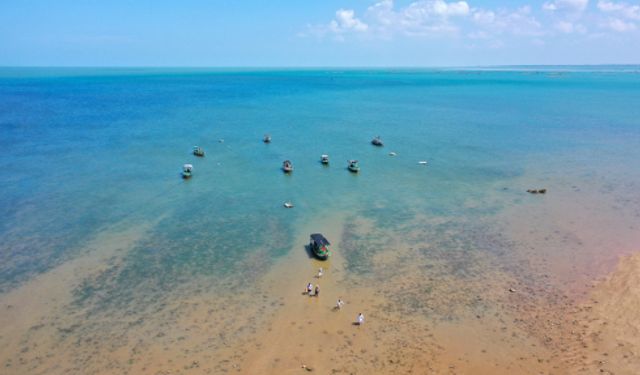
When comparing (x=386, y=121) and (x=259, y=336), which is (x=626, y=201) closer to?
(x=259, y=336)

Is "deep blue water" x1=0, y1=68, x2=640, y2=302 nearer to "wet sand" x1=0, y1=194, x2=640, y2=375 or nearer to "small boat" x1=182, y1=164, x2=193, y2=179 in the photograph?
"small boat" x1=182, y1=164, x2=193, y2=179

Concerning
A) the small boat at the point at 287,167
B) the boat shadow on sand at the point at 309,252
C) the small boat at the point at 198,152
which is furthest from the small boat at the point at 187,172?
the boat shadow on sand at the point at 309,252

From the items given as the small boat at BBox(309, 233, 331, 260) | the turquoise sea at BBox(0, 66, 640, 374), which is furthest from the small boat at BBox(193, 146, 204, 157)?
the small boat at BBox(309, 233, 331, 260)

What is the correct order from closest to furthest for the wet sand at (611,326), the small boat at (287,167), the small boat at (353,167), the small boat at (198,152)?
the wet sand at (611,326) < the small boat at (287,167) < the small boat at (353,167) < the small boat at (198,152)

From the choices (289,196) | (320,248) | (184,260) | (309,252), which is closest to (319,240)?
(320,248)

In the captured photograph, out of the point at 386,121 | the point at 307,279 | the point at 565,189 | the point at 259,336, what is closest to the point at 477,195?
the point at 565,189

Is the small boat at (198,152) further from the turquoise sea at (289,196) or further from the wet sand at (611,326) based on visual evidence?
the wet sand at (611,326)

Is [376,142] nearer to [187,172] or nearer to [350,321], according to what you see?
[187,172]
